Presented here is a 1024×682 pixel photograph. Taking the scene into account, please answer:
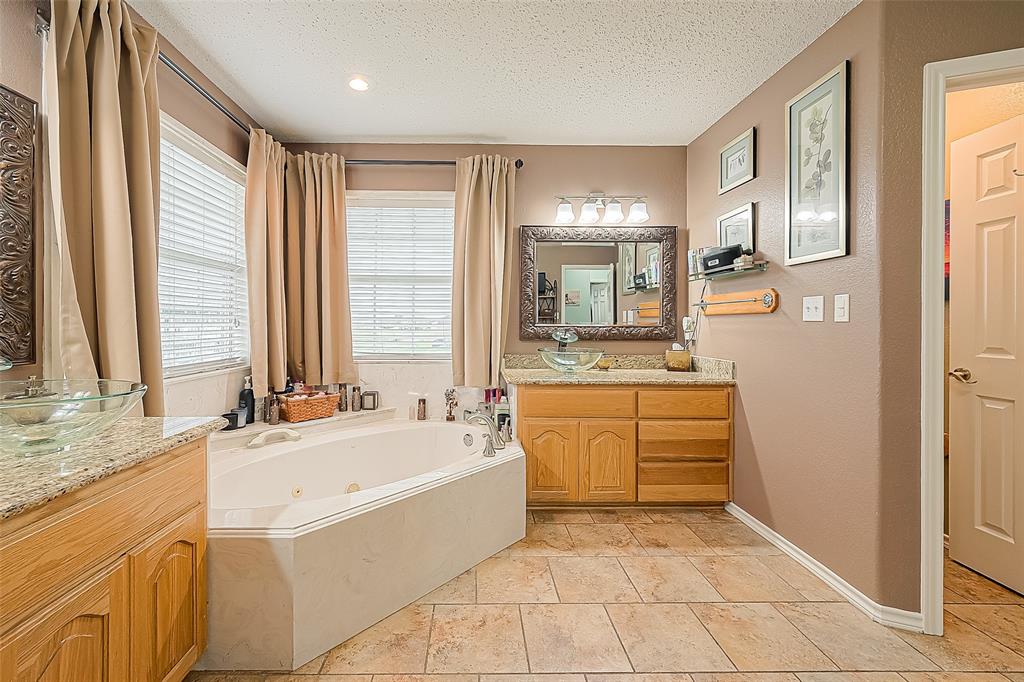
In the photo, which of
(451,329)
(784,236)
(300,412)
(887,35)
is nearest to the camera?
(887,35)

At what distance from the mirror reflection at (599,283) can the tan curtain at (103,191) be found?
229 cm

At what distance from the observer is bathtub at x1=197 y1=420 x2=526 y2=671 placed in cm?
163

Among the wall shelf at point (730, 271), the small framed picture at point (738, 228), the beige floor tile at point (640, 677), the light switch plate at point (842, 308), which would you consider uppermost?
the small framed picture at point (738, 228)

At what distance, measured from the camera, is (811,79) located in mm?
2363

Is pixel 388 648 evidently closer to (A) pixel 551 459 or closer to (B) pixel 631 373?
(A) pixel 551 459

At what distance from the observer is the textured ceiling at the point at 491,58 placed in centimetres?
211

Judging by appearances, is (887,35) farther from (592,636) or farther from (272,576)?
(272,576)

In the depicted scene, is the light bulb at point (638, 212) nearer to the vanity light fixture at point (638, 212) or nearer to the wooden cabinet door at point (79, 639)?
the vanity light fixture at point (638, 212)

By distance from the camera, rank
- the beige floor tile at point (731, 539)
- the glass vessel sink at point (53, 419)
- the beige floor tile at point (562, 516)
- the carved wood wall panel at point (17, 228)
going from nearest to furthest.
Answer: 1. the glass vessel sink at point (53, 419)
2. the carved wood wall panel at point (17, 228)
3. the beige floor tile at point (731, 539)
4. the beige floor tile at point (562, 516)

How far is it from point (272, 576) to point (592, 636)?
1.10 m

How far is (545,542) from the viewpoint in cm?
264

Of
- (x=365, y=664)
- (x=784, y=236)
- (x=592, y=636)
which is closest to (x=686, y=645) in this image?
(x=592, y=636)

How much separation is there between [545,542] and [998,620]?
178 centimetres

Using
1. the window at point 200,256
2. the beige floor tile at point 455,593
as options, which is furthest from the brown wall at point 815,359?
the window at point 200,256
